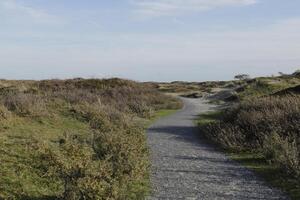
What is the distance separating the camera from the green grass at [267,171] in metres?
12.8

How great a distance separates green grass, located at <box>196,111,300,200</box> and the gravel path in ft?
0.97

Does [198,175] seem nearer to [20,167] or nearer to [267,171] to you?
[267,171]

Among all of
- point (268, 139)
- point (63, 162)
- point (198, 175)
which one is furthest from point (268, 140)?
point (63, 162)

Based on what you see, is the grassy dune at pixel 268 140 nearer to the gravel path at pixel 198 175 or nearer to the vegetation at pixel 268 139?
the vegetation at pixel 268 139

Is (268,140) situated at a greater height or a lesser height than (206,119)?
greater

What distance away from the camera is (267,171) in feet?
50.5

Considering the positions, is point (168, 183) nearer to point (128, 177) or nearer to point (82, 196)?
point (128, 177)

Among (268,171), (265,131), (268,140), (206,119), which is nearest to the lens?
(268,171)

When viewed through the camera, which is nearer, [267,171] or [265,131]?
[267,171]

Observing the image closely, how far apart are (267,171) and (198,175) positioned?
223 cm

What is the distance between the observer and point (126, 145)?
14570 millimetres

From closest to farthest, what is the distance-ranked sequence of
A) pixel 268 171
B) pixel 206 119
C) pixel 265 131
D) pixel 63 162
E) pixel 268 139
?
pixel 63 162
pixel 268 171
pixel 268 139
pixel 265 131
pixel 206 119

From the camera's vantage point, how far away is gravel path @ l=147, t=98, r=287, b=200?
12.2 meters

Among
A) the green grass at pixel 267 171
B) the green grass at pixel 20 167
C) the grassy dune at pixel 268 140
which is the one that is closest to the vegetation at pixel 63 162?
the green grass at pixel 20 167
